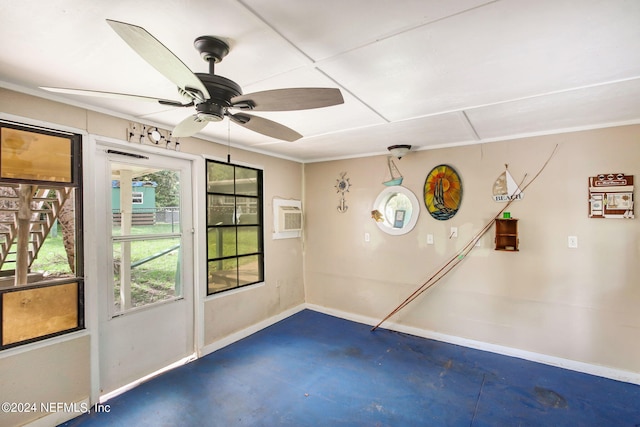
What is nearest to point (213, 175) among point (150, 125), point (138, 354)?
point (150, 125)

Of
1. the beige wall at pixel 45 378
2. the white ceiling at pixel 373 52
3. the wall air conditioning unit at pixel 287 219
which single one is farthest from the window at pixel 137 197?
the wall air conditioning unit at pixel 287 219

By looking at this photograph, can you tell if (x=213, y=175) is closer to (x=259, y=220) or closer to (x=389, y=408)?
(x=259, y=220)

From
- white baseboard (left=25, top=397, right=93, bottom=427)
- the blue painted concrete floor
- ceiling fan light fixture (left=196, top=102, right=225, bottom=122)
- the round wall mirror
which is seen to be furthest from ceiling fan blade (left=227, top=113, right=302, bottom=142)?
white baseboard (left=25, top=397, right=93, bottom=427)

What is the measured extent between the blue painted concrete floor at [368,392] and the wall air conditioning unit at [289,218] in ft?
4.86

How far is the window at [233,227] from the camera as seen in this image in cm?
319

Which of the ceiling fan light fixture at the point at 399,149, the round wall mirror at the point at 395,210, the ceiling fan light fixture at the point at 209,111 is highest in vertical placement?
the ceiling fan light fixture at the point at 399,149

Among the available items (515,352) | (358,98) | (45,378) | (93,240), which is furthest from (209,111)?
(515,352)

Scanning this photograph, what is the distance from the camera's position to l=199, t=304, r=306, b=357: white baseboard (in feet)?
10.1

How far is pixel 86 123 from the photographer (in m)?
2.20

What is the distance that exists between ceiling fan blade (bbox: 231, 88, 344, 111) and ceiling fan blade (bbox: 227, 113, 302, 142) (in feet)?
0.64

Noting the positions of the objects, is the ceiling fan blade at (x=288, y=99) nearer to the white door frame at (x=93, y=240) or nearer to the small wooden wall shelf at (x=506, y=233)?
the white door frame at (x=93, y=240)

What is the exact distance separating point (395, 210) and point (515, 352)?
1917 millimetres

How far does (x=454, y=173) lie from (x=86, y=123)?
11.1 feet

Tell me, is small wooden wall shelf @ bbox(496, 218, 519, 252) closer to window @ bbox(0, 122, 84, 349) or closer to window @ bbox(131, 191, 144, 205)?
window @ bbox(131, 191, 144, 205)
